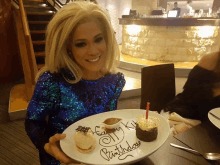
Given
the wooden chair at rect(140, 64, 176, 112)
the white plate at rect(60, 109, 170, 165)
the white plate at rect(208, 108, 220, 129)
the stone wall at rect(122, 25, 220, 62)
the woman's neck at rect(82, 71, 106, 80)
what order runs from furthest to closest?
1. the stone wall at rect(122, 25, 220, 62)
2. the wooden chair at rect(140, 64, 176, 112)
3. the woman's neck at rect(82, 71, 106, 80)
4. the white plate at rect(208, 108, 220, 129)
5. the white plate at rect(60, 109, 170, 165)

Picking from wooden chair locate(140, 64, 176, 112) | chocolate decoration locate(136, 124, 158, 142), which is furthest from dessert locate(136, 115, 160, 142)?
wooden chair locate(140, 64, 176, 112)

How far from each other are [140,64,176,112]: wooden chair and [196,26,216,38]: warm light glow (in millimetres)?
4435

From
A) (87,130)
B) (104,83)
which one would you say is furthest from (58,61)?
(87,130)

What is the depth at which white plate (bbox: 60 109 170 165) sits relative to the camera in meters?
0.76

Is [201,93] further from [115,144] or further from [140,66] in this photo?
[140,66]

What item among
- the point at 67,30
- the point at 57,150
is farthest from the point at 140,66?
the point at 57,150

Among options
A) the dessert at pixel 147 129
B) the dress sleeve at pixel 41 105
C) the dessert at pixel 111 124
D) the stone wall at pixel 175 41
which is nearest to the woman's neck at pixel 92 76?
the dress sleeve at pixel 41 105

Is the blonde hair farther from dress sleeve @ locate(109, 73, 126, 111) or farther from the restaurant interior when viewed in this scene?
the restaurant interior

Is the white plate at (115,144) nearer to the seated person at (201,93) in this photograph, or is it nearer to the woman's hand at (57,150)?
the woman's hand at (57,150)

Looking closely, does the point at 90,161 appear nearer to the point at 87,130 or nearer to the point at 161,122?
the point at 87,130

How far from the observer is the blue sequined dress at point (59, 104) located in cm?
104

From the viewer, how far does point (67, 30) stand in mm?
1003

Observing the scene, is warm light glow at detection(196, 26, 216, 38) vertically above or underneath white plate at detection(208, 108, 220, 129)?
above

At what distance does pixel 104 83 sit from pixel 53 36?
47 centimetres
